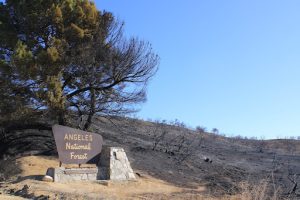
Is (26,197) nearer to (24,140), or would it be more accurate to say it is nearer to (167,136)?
(24,140)

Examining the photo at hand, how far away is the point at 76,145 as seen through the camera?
19188 mm

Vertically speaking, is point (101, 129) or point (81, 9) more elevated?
point (81, 9)

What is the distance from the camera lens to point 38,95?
22016mm

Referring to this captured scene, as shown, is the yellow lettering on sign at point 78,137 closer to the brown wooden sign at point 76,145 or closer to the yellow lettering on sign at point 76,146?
the brown wooden sign at point 76,145

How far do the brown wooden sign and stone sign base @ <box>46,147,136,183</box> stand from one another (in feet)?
1.17

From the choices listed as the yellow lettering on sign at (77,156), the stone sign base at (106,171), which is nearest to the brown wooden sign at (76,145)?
the yellow lettering on sign at (77,156)

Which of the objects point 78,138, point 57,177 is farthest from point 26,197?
point 78,138

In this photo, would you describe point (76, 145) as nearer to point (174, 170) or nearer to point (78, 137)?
point (78, 137)

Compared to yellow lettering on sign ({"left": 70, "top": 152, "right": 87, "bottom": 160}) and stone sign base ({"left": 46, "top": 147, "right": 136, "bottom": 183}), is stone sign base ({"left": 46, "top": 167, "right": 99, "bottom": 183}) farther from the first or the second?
yellow lettering on sign ({"left": 70, "top": 152, "right": 87, "bottom": 160})

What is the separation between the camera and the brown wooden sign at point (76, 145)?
729 inches

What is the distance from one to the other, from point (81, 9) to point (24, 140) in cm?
761

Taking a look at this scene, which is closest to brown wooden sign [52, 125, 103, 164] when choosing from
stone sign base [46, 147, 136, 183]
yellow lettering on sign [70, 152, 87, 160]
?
yellow lettering on sign [70, 152, 87, 160]

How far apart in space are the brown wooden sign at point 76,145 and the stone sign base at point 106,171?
0.36 metres

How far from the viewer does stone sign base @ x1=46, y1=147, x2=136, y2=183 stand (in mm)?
18438
